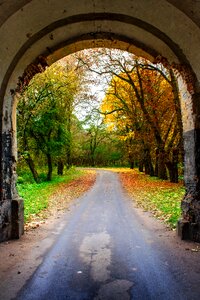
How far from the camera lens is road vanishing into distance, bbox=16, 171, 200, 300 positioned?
14.3ft

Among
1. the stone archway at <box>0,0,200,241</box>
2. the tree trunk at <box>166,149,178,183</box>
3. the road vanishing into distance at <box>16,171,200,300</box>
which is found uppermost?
the stone archway at <box>0,0,200,241</box>

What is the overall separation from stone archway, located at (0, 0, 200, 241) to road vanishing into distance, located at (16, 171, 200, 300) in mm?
1296

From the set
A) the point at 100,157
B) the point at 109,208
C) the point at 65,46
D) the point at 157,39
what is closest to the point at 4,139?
the point at 65,46

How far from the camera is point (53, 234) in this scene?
784cm

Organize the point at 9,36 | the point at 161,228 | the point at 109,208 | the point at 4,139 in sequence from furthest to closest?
the point at 109,208
the point at 161,228
the point at 4,139
the point at 9,36

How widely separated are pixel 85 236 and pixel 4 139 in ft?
10.0

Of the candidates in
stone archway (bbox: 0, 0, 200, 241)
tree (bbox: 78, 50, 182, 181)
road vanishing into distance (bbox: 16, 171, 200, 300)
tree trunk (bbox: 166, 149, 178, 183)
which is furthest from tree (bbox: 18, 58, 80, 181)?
road vanishing into distance (bbox: 16, 171, 200, 300)

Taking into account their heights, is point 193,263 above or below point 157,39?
below

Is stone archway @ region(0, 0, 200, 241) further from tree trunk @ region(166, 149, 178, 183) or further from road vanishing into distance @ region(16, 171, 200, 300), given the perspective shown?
tree trunk @ region(166, 149, 178, 183)

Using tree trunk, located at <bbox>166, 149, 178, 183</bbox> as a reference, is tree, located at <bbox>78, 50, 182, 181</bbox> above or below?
above

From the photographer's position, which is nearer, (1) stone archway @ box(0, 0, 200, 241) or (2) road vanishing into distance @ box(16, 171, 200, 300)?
(2) road vanishing into distance @ box(16, 171, 200, 300)

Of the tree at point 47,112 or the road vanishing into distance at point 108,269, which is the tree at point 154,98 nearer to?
the tree at point 47,112

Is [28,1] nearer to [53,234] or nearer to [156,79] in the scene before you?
[53,234]

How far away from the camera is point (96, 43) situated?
26.3 feet
